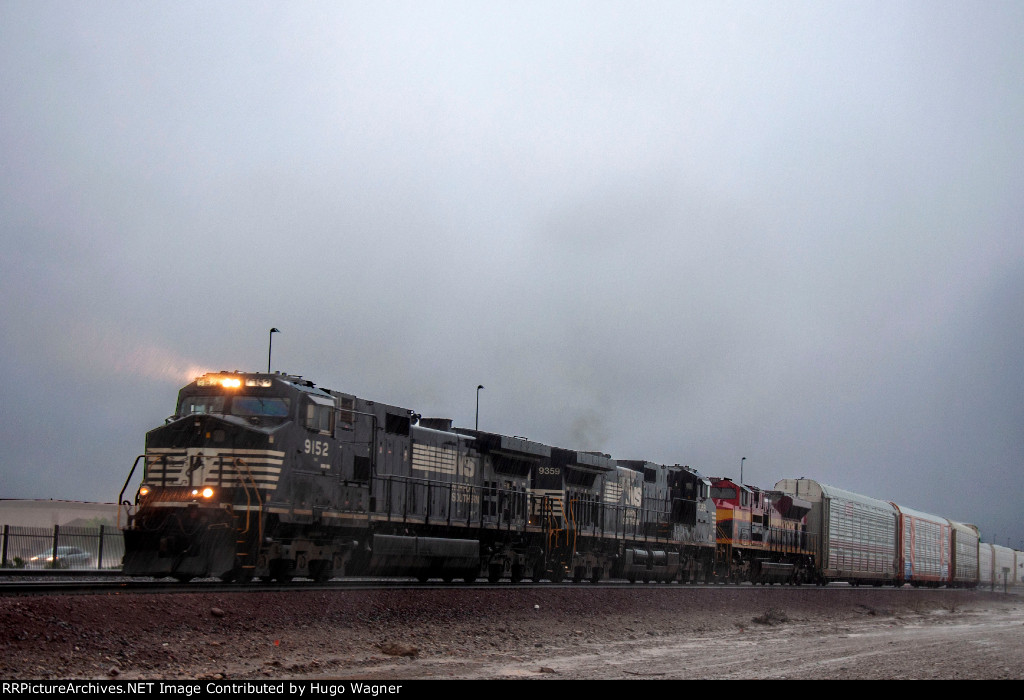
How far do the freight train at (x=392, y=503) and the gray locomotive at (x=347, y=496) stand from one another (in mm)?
34

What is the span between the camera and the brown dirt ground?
35.9 feet

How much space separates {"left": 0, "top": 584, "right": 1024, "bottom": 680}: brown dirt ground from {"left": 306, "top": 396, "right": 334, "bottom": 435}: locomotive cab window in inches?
134

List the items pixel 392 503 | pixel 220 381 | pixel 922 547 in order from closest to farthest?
pixel 220 381 < pixel 392 503 < pixel 922 547

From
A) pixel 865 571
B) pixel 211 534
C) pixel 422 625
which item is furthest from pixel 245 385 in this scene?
pixel 865 571

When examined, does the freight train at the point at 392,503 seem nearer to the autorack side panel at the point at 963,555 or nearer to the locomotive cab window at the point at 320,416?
the locomotive cab window at the point at 320,416

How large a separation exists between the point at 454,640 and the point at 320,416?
17.5ft

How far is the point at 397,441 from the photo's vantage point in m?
20.1

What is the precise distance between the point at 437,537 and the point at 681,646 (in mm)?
6152

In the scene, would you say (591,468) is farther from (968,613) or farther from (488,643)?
(968,613)

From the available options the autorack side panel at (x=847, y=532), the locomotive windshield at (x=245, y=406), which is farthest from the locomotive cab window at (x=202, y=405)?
the autorack side panel at (x=847, y=532)

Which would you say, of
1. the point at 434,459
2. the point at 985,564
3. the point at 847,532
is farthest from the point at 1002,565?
the point at 434,459

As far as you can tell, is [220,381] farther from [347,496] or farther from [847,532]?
[847,532]

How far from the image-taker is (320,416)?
17844mm

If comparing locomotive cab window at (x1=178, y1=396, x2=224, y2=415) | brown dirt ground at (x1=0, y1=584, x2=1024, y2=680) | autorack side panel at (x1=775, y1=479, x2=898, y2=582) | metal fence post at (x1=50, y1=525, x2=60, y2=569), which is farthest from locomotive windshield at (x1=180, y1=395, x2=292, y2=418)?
autorack side panel at (x1=775, y1=479, x2=898, y2=582)
